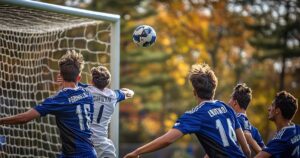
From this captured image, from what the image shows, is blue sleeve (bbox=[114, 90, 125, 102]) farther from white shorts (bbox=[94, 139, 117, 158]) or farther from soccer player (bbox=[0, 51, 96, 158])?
soccer player (bbox=[0, 51, 96, 158])

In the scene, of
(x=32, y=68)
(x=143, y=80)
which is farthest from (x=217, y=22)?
(x=32, y=68)

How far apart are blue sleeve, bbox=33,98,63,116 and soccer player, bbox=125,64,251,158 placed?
1.29 metres

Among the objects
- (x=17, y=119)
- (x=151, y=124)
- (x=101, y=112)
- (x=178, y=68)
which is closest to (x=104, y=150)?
(x=101, y=112)

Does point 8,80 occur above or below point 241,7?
below

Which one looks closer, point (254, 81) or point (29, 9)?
point (29, 9)

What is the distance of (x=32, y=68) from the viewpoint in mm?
10891

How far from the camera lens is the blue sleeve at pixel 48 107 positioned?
6930 millimetres

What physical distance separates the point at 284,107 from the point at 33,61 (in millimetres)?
5242

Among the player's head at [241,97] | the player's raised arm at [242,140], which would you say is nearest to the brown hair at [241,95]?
the player's head at [241,97]

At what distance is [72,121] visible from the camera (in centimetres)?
716

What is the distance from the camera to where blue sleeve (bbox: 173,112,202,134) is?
21.6 ft

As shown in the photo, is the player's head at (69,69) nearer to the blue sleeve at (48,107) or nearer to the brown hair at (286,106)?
the blue sleeve at (48,107)

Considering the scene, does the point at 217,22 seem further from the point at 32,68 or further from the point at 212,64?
the point at 32,68

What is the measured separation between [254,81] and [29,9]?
825 inches
